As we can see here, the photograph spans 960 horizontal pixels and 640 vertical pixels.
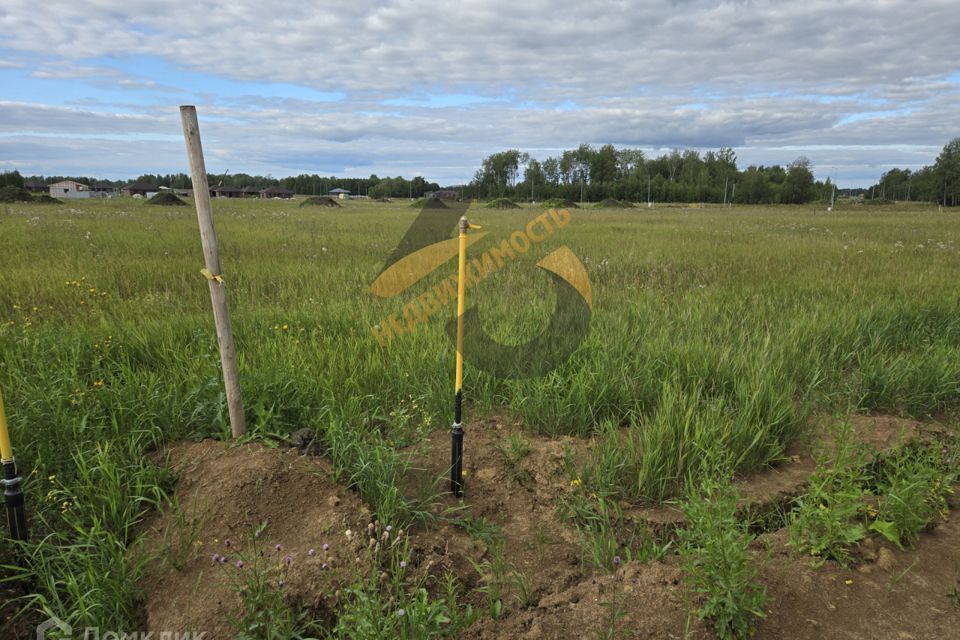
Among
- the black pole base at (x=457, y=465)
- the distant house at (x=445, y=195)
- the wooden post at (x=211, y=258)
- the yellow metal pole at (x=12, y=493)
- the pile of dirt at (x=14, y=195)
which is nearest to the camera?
the yellow metal pole at (x=12, y=493)

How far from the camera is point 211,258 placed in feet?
9.21

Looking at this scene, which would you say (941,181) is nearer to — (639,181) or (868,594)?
(639,181)

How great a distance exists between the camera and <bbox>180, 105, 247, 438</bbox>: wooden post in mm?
2682

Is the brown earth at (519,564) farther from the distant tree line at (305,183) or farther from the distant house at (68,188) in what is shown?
the distant house at (68,188)

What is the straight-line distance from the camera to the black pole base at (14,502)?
2342 millimetres

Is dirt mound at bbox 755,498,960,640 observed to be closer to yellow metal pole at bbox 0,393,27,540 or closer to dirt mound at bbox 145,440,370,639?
dirt mound at bbox 145,440,370,639

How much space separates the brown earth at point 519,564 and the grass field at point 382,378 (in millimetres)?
189

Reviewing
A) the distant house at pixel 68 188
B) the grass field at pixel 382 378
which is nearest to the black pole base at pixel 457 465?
the grass field at pixel 382 378

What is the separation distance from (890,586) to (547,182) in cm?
10082

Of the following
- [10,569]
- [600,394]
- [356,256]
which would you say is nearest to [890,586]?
[600,394]

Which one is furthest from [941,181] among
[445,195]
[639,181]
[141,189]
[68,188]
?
[68,188]

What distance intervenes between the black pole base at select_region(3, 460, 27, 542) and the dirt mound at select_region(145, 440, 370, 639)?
19.9 inches

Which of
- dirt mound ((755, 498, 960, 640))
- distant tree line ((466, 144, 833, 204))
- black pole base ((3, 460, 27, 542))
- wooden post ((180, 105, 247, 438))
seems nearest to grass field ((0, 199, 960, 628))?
black pole base ((3, 460, 27, 542))

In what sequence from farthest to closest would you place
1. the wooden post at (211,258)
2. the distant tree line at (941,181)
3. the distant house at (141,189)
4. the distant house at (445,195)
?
the distant house at (141,189), the distant tree line at (941,181), the distant house at (445,195), the wooden post at (211,258)
